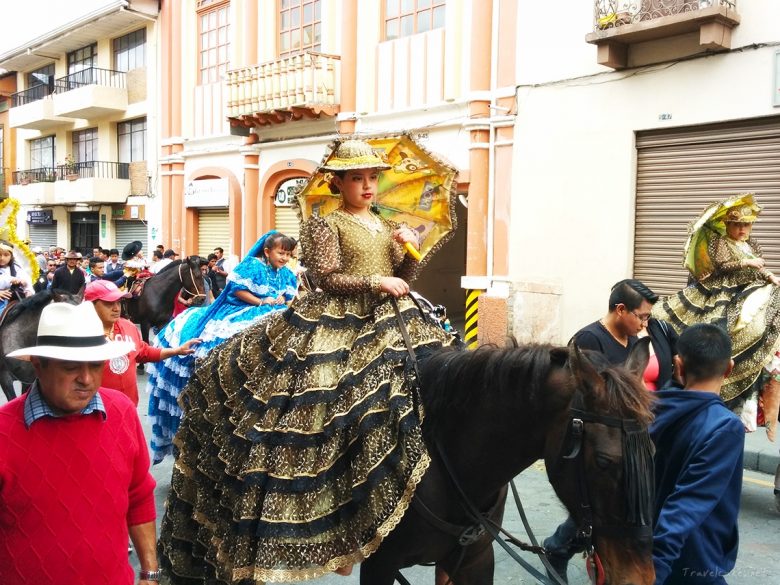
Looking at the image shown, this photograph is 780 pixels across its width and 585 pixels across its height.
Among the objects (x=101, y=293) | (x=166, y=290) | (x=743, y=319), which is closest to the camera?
(x=101, y=293)

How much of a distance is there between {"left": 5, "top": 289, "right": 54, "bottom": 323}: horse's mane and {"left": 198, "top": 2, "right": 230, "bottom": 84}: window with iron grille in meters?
13.7

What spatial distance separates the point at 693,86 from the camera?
34.2 ft

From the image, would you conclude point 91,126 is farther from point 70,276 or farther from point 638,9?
point 638,9

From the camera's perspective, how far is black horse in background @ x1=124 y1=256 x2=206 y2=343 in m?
11.3

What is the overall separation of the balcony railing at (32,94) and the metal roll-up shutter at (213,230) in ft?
43.6

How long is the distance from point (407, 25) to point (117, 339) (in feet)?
37.9

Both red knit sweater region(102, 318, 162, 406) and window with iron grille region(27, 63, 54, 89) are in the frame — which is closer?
red knit sweater region(102, 318, 162, 406)

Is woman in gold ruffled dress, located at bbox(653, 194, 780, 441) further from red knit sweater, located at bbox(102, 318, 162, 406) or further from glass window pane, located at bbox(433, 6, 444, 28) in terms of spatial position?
glass window pane, located at bbox(433, 6, 444, 28)

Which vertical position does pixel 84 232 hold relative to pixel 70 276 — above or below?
above

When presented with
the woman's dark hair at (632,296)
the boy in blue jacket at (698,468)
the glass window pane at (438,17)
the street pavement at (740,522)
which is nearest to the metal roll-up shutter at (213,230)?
the glass window pane at (438,17)

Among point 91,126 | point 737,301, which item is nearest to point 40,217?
point 91,126

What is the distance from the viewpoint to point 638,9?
419 inches

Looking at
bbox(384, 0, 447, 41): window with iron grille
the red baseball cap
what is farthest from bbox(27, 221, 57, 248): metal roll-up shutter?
the red baseball cap

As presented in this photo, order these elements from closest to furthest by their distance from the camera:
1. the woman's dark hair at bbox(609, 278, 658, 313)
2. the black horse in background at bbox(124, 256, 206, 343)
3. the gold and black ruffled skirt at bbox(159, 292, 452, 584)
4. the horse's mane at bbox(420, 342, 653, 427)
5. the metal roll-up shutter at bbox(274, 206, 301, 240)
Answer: the horse's mane at bbox(420, 342, 653, 427) → the gold and black ruffled skirt at bbox(159, 292, 452, 584) → the woman's dark hair at bbox(609, 278, 658, 313) → the black horse in background at bbox(124, 256, 206, 343) → the metal roll-up shutter at bbox(274, 206, 301, 240)
